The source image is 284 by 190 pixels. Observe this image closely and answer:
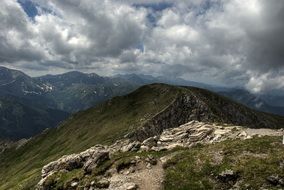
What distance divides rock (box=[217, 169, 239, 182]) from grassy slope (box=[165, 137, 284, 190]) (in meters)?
0.45

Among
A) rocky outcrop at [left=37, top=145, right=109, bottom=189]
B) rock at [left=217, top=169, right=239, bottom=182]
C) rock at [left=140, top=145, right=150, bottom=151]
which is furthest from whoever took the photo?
rock at [left=140, top=145, right=150, bottom=151]

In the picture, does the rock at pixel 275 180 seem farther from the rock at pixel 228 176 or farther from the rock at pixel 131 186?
the rock at pixel 131 186

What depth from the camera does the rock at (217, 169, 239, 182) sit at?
4297cm

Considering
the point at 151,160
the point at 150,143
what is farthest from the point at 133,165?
the point at 150,143

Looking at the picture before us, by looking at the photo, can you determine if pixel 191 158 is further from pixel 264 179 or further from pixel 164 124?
pixel 164 124

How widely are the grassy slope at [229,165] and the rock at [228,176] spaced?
452mm

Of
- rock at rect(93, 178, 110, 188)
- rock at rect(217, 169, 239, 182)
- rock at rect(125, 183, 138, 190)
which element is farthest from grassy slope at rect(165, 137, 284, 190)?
rock at rect(93, 178, 110, 188)

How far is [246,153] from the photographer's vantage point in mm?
48594

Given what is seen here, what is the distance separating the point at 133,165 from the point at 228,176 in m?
15.0

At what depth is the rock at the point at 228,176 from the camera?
141 feet

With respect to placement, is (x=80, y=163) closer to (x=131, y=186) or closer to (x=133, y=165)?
(x=133, y=165)

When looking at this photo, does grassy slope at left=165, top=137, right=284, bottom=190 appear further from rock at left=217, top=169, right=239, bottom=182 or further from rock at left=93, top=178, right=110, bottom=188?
rock at left=93, top=178, right=110, bottom=188

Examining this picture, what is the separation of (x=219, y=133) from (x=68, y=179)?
3152cm

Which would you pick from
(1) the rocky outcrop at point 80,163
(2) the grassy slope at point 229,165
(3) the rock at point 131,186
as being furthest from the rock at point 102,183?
(2) the grassy slope at point 229,165
